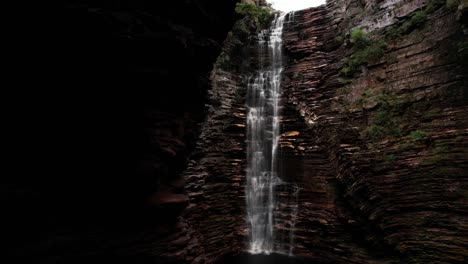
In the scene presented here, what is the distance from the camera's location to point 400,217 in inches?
435

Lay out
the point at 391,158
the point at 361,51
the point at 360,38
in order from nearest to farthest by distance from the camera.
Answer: the point at 391,158 < the point at 361,51 < the point at 360,38

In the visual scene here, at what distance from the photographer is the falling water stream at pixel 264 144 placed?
15.2 metres

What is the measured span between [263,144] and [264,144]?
0.06m

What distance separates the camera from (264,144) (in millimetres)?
16922

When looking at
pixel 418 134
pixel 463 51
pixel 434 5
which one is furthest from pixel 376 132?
pixel 434 5

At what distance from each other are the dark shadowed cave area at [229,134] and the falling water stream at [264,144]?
0.22 meters

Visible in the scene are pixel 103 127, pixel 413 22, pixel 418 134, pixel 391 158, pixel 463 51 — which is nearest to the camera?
pixel 103 127

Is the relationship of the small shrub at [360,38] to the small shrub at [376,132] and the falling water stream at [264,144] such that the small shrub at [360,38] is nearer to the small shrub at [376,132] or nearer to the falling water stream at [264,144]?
the falling water stream at [264,144]

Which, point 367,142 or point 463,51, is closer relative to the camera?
point 463,51

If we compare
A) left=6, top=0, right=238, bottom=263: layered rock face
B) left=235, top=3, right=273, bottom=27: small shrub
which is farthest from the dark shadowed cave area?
left=235, top=3, right=273, bottom=27: small shrub

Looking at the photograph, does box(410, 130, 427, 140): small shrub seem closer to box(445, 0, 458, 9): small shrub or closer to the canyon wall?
the canyon wall

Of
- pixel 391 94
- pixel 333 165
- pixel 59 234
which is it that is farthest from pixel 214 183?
pixel 59 234

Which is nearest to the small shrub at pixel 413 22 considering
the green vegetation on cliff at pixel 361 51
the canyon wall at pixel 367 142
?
the canyon wall at pixel 367 142

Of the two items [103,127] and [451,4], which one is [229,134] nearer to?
[451,4]
